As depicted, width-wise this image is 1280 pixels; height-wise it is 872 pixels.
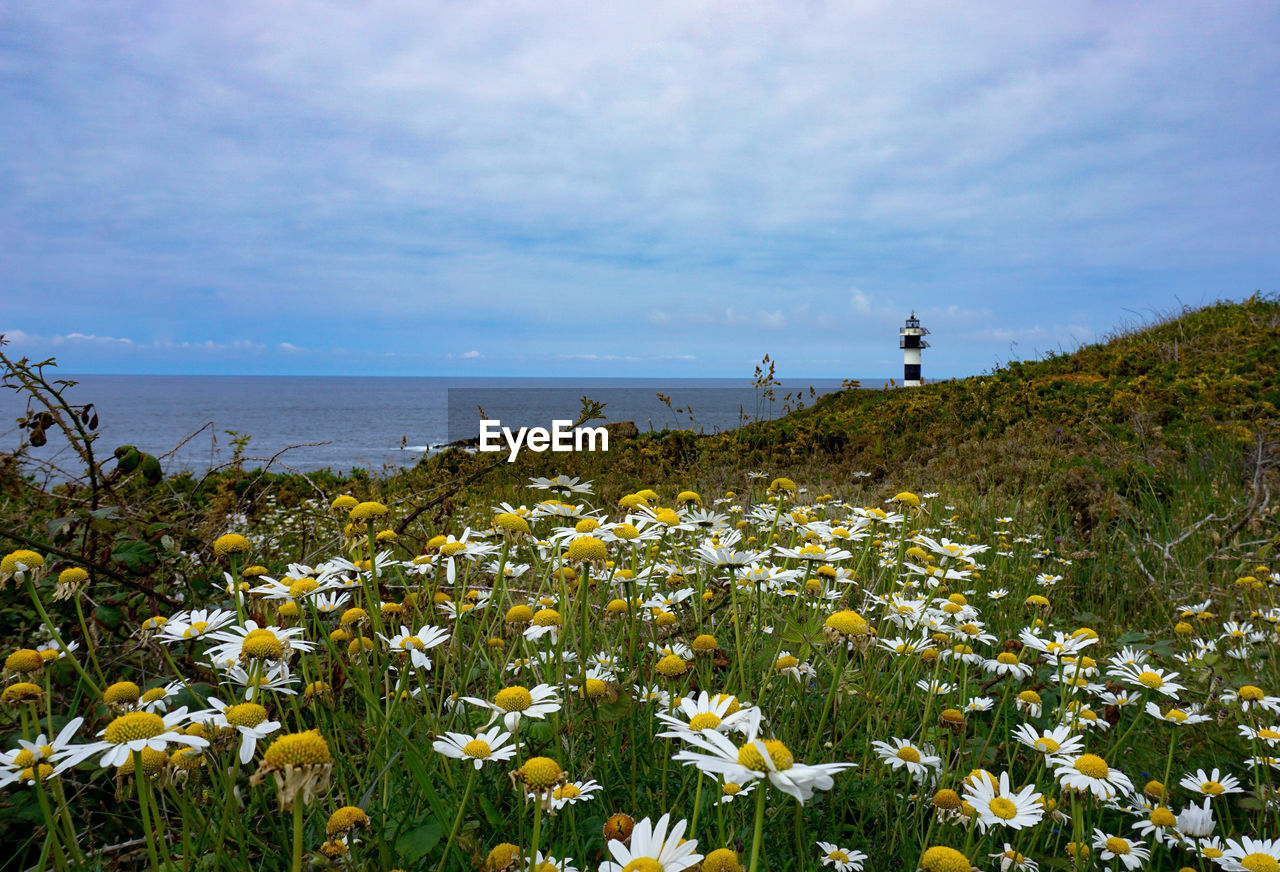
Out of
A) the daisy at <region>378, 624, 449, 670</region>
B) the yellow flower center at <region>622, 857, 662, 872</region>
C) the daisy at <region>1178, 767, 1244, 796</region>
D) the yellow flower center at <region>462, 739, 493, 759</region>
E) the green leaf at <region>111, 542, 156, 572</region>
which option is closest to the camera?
the yellow flower center at <region>622, 857, 662, 872</region>

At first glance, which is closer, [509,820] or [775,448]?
[509,820]

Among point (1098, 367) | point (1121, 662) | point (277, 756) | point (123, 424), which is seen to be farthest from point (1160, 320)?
point (123, 424)

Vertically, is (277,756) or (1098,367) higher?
(1098,367)

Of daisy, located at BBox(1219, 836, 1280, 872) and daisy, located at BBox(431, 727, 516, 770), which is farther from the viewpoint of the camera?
daisy, located at BBox(1219, 836, 1280, 872)

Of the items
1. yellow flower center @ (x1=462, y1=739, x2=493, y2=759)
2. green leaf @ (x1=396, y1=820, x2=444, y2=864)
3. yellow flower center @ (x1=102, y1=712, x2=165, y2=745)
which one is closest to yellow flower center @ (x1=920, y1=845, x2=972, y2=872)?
yellow flower center @ (x1=462, y1=739, x2=493, y2=759)

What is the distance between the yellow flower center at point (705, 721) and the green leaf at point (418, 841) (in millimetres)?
608

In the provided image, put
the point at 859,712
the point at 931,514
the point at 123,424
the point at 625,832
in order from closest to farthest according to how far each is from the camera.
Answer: the point at 625,832 → the point at 859,712 → the point at 931,514 → the point at 123,424

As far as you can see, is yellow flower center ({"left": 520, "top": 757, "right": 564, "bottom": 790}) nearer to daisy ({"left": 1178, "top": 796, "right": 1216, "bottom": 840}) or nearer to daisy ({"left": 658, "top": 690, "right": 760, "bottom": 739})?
daisy ({"left": 658, "top": 690, "right": 760, "bottom": 739})

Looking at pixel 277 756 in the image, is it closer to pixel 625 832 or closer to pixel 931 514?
pixel 625 832

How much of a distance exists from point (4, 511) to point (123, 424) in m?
72.0

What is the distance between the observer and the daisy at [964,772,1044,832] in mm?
1568

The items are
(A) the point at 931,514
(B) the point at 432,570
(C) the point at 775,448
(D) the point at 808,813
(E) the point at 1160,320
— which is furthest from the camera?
(E) the point at 1160,320

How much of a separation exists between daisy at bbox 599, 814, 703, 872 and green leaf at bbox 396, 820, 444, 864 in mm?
499

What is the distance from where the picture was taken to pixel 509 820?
1737 millimetres
